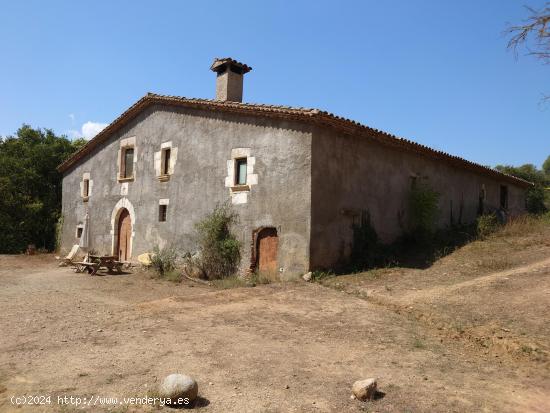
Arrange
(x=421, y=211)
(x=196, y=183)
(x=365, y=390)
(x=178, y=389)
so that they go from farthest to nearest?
(x=421, y=211) → (x=196, y=183) → (x=365, y=390) → (x=178, y=389)

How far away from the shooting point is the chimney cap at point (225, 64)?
1599cm

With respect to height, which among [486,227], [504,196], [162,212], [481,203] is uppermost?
[504,196]

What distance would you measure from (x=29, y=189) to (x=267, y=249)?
17156 mm

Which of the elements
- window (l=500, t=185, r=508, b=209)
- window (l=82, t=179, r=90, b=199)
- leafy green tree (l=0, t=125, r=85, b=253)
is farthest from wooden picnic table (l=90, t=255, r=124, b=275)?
window (l=500, t=185, r=508, b=209)

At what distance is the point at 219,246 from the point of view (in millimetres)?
12922

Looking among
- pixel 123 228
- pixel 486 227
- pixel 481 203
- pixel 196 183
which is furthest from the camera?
pixel 481 203

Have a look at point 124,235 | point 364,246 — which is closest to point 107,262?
point 124,235

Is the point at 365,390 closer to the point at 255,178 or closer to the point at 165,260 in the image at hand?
the point at 255,178

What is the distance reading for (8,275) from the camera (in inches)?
576

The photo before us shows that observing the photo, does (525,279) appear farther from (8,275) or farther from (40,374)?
(8,275)

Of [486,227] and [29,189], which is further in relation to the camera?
[29,189]

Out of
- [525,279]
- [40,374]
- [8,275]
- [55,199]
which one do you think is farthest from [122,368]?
[55,199]

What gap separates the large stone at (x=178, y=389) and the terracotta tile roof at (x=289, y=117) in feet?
26.0

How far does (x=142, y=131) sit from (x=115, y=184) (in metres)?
2.65
